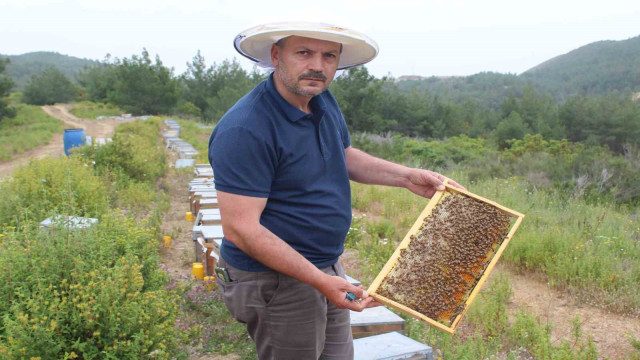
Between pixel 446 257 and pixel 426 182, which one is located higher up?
pixel 426 182

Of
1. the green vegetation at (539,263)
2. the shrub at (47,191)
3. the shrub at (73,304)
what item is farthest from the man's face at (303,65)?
the shrub at (47,191)

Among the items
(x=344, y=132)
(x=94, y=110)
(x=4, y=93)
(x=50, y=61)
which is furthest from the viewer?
(x=50, y=61)

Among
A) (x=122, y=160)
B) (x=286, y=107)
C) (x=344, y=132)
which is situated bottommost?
(x=122, y=160)

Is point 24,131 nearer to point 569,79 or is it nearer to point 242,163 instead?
point 242,163

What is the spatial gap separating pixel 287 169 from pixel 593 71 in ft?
382

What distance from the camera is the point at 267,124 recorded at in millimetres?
1991

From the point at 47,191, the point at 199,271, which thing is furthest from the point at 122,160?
the point at 199,271

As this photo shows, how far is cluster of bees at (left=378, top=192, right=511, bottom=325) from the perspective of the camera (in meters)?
2.42

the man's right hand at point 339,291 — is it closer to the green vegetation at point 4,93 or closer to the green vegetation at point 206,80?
the green vegetation at point 4,93

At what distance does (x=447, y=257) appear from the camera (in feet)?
8.59

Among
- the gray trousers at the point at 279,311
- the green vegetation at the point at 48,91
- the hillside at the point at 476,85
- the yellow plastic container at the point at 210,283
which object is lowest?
the yellow plastic container at the point at 210,283

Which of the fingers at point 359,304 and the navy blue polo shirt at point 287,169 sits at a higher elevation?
the navy blue polo shirt at point 287,169

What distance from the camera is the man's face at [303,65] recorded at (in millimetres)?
2082

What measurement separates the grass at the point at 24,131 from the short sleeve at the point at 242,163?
63.3 feet
